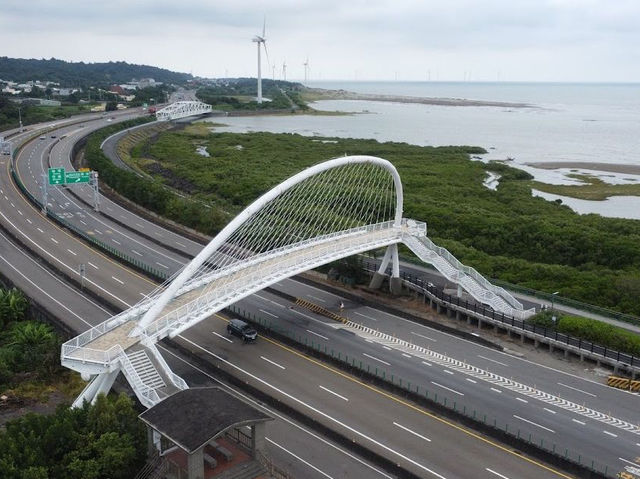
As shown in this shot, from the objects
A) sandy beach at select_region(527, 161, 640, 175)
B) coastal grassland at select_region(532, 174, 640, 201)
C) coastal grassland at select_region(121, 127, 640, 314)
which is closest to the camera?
coastal grassland at select_region(121, 127, 640, 314)

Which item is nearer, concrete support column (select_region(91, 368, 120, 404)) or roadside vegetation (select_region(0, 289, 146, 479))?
roadside vegetation (select_region(0, 289, 146, 479))

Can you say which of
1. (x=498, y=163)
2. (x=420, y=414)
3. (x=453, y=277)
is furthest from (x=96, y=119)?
(x=420, y=414)

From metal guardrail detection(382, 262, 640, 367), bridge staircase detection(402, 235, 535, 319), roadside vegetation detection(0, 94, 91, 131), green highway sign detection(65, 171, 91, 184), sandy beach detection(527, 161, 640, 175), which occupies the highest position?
roadside vegetation detection(0, 94, 91, 131)

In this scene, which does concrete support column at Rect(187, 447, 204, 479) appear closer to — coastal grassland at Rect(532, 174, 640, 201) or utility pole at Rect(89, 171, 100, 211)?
utility pole at Rect(89, 171, 100, 211)

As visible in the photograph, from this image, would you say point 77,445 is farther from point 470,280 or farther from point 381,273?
point 470,280

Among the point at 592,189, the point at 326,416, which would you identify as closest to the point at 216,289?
the point at 326,416

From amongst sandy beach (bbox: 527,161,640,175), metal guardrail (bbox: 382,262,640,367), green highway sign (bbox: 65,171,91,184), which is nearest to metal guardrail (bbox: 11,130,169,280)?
green highway sign (bbox: 65,171,91,184)

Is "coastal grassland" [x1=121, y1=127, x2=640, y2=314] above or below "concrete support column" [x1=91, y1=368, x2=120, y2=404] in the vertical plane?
below
